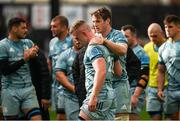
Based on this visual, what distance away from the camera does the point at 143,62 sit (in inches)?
585

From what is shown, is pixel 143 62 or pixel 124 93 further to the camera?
pixel 143 62

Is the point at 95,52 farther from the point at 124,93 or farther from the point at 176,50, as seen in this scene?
the point at 176,50

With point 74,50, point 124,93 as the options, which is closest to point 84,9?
point 74,50

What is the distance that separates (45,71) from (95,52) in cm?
313

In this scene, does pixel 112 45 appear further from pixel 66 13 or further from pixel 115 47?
pixel 66 13

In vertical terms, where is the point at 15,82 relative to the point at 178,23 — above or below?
below

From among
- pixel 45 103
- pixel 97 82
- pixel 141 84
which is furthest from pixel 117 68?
pixel 141 84

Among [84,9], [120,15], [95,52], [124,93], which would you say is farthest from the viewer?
[120,15]

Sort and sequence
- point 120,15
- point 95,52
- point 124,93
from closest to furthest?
point 95,52 < point 124,93 < point 120,15

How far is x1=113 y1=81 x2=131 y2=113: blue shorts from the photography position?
484 inches

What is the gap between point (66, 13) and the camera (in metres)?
30.9

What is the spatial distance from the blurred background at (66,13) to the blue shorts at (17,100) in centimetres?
1173

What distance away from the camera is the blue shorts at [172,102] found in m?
14.1

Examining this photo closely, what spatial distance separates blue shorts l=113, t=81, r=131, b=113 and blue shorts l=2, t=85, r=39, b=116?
1638mm
